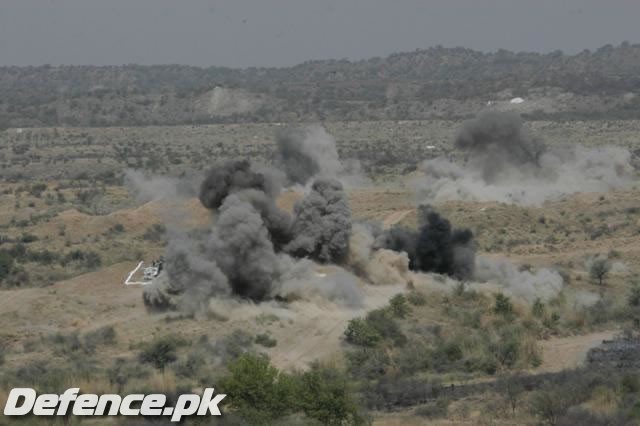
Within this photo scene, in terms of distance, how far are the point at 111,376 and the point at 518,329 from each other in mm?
14048

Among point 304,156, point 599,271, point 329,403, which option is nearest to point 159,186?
point 304,156

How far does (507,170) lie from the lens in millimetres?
77938

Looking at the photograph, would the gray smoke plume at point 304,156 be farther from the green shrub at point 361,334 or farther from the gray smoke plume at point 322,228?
the green shrub at point 361,334

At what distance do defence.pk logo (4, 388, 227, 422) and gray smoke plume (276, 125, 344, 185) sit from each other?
43.9 meters

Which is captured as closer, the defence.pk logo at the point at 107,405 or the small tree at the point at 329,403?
the defence.pk logo at the point at 107,405

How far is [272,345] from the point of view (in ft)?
125

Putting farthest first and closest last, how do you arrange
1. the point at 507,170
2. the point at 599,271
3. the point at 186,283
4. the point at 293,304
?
the point at 507,170
the point at 599,271
the point at 293,304
the point at 186,283

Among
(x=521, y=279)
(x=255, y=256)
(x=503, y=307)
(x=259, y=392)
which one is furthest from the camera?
(x=521, y=279)

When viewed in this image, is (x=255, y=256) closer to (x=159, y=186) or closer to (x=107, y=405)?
(x=107, y=405)

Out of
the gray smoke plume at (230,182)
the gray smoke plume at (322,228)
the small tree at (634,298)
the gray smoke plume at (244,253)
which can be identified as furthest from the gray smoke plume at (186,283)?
the small tree at (634,298)

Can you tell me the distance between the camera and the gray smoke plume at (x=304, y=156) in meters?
72.1

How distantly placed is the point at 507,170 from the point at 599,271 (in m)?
28.1

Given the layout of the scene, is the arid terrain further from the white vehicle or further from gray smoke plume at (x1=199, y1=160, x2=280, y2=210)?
gray smoke plume at (x1=199, y1=160, x2=280, y2=210)

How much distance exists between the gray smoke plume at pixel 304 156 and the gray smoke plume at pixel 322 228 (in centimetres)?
2389
